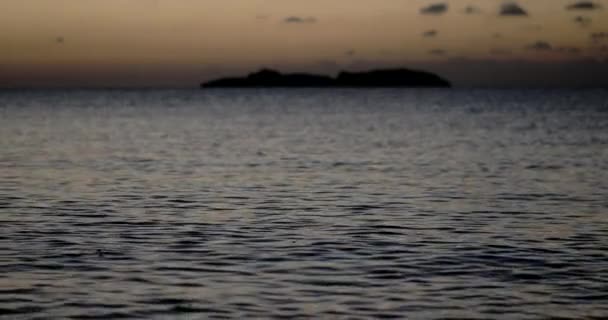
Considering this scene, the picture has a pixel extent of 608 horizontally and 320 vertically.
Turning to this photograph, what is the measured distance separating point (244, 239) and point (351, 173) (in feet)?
57.8

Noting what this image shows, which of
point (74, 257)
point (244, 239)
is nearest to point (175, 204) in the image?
point (244, 239)

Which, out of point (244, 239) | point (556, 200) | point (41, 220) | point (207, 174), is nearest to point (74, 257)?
point (244, 239)

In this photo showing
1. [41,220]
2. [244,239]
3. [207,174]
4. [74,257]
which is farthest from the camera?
[207,174]

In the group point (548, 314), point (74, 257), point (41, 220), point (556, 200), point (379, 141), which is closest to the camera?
point (548, 314)

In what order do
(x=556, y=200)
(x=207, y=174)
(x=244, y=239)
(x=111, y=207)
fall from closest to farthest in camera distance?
(x=244, y=239) < (x=111, y=207) < (x=556, y=200) < (x=207, y=174)

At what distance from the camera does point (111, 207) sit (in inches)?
1017

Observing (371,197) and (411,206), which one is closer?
(411,206)

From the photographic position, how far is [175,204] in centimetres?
2667

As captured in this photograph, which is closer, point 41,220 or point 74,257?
point 74,257

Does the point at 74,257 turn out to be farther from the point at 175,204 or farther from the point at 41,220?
the point at 175,204

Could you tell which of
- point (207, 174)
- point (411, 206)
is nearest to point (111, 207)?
point (411, 206)

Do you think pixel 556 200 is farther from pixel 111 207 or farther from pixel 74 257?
pixel 74 257

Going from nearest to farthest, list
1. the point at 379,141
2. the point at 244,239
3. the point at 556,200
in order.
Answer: the point at 244,239
the point at 556,200
the point at 379,141

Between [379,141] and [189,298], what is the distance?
4768 centimetres
